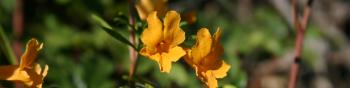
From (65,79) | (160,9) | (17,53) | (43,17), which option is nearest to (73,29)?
(43,17)

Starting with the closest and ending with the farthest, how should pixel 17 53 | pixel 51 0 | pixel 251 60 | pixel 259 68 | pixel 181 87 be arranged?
pixel 17 53 < pixel 181 87 < pixel 51 0 < pixel 251 60 < pixel 259 68

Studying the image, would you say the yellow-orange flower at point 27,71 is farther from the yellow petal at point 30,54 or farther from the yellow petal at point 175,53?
the yellow petal at point 175,53

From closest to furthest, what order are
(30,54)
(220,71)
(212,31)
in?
(30,54), (220,71), (212,31)

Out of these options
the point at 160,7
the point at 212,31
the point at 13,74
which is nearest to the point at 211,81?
the point at 160,7

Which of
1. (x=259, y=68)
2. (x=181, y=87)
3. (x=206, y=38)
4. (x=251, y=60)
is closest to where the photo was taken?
(x=206, y=38)

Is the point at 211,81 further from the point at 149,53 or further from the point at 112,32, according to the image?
the point at 112,32

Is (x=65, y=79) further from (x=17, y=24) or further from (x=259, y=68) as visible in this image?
(x=259, y=68)

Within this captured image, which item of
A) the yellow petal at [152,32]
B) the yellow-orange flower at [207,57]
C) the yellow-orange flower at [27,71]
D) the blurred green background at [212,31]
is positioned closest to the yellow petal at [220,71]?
the yellow-orange flower at [207,57]
